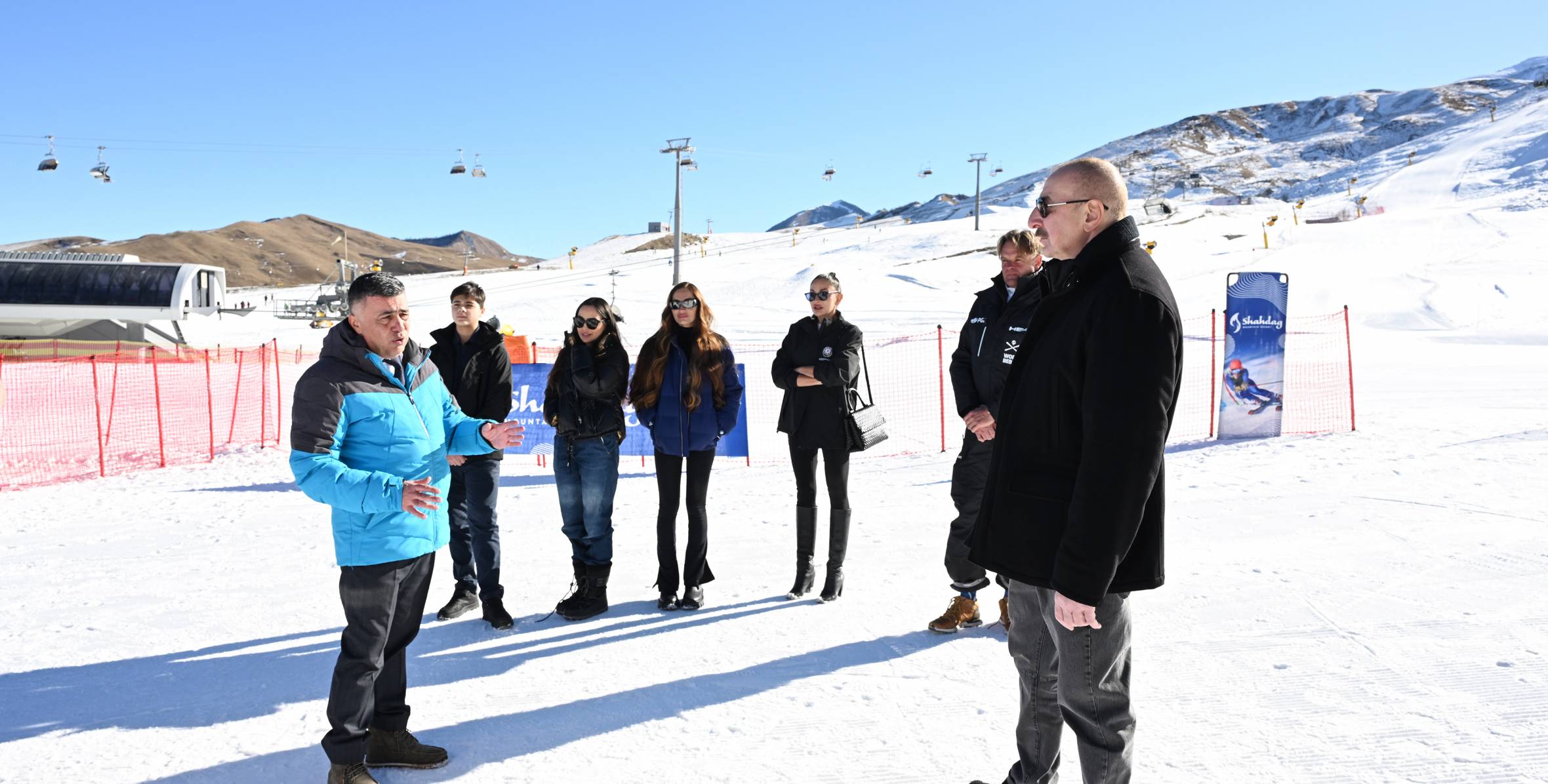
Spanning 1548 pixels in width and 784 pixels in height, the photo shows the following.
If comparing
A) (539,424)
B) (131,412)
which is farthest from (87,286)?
(539,424)

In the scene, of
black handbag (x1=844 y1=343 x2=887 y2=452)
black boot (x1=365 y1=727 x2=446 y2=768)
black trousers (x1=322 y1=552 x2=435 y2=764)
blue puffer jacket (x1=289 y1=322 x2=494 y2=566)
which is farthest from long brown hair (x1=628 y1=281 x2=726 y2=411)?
black boot (x1=365 y1=727 x2=446 y2=768)

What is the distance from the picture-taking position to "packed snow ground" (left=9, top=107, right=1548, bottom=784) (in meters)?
3.05

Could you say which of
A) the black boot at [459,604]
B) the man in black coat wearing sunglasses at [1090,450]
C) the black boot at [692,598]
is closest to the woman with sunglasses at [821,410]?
the black boot at [692,598]

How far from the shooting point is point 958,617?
4.25 m

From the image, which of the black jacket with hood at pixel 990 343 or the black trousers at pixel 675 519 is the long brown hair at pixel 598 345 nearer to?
the black trousers at pixel 675 519

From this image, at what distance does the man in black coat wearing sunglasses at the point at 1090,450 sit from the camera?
200cm

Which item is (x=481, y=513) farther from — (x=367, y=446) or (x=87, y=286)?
(x=87, y=286)

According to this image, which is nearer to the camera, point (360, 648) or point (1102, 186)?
point (1102, 186)

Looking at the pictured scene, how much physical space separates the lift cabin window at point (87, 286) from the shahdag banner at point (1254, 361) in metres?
31.4

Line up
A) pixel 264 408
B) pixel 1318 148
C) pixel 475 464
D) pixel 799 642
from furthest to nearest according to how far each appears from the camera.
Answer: pixel 1318 148 → pixel 264 408 → pixel 475 464 → pixel 799 642

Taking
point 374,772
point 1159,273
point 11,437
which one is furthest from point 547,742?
point 11,437

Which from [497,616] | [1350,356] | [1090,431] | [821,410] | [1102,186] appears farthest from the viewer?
[1350,356]

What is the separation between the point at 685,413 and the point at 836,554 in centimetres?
111

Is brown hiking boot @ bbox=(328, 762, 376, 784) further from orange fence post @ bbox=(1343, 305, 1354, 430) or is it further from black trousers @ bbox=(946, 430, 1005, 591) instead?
orange fence post @ bbox=(1343, 305, 1354, 430)
